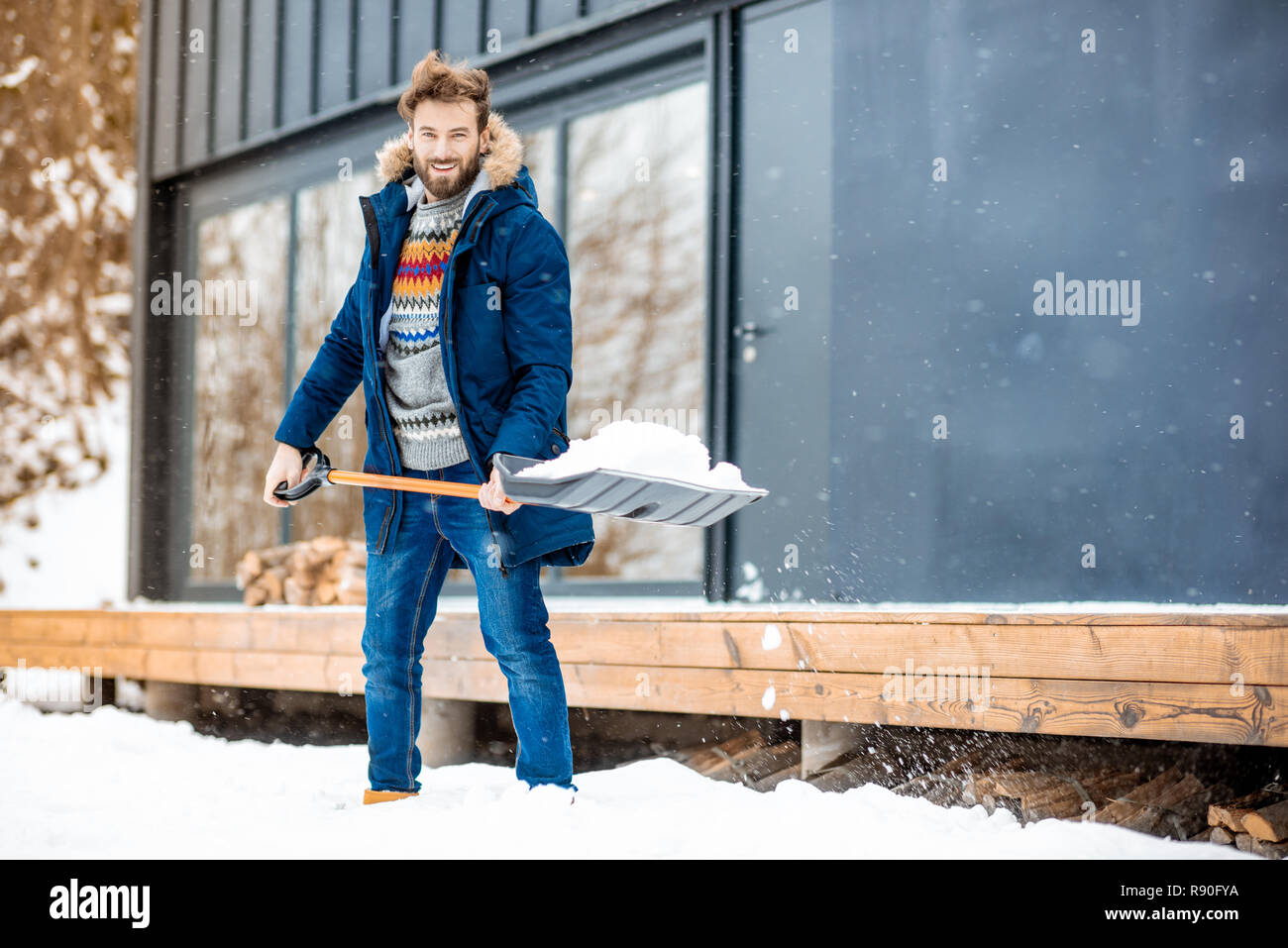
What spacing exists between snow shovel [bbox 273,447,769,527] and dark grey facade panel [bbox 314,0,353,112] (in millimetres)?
3543

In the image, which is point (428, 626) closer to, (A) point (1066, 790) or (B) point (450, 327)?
(B) point (450, 327)

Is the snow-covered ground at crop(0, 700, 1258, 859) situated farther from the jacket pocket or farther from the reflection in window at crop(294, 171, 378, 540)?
the reflection in window at crop(294, 171, 378, 540)

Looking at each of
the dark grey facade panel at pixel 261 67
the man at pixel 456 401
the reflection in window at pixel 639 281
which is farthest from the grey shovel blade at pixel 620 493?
the dark grey facade panel at pixel 261 67

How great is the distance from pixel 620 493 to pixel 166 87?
5282 millimetres

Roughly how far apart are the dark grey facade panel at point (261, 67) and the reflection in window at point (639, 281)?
1.94 m

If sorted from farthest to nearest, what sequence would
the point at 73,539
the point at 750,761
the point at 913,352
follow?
1. the point at 73,539
2. the point at 913,352
3. the point at 750,761

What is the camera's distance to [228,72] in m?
5.96

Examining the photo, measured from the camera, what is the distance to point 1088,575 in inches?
127

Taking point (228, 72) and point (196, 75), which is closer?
point (228, 72)

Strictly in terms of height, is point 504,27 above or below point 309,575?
above

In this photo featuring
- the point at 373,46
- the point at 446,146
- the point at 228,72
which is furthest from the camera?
the point at 228,72

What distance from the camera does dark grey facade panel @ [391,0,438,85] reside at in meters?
5.04

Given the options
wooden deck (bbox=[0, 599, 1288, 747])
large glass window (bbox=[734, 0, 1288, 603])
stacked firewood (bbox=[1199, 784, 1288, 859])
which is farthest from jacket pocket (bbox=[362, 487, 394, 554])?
stacked firewood (bbox=[1199, 784, 1288, 859])

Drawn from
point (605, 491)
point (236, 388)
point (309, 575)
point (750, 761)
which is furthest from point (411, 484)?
point (236, 388)
